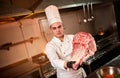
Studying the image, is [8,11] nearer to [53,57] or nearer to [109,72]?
[53,57]

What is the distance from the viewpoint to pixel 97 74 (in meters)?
1.78

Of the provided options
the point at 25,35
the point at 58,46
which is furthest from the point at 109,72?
the point at 25,35

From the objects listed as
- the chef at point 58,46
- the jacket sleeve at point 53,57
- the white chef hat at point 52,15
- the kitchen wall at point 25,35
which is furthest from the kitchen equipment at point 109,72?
the kitchen wall at point 25,35

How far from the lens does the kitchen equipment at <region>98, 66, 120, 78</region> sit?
1.77m

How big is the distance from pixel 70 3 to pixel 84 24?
63.4 inches

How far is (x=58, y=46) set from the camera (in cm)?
178

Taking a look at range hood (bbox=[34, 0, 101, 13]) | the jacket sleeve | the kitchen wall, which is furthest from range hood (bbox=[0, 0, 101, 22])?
the kitchen wall

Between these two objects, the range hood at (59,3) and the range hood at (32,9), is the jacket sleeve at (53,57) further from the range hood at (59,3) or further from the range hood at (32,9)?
the range hood at (59,3)

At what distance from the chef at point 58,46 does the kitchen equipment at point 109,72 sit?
10.3 inches

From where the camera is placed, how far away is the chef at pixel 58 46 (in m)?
1.57

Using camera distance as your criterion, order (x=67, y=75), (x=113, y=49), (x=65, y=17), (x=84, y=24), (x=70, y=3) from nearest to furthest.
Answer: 1. (x=67, y=75)
2. (x=70, y=3)
3. (x=113, y=49)
4. (x=65, y=17)
5. (x=84, y=24)

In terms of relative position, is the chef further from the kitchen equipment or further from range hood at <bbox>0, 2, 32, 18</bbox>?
range hood at <bbox>0, 2, 32, 18</bbox>

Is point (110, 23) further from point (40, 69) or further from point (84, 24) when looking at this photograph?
point (40, 69)

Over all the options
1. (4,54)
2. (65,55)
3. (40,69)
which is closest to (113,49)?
(40,69)
